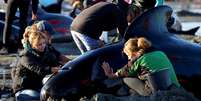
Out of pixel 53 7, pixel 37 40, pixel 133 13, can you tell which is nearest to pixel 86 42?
pixel 133 13

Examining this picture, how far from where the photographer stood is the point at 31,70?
9.04 meters

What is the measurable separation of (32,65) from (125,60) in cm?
131

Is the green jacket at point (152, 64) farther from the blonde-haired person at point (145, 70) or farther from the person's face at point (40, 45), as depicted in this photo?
the person's face at point (40, 45)

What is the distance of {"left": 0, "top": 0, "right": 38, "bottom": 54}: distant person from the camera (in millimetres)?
14115

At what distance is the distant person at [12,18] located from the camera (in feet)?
46.3

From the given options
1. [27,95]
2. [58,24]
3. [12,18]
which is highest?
[27,95]

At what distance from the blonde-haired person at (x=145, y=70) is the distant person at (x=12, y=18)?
20.5 ft

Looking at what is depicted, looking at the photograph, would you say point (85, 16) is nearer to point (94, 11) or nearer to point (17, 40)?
point (94, 11)

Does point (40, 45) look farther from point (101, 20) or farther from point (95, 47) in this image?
point (101, 20)

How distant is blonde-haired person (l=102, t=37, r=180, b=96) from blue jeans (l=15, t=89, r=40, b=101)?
1069 millimetres

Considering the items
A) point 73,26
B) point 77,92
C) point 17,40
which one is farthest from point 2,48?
point 77,92

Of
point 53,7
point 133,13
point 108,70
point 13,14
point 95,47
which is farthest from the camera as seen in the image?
point 53,7

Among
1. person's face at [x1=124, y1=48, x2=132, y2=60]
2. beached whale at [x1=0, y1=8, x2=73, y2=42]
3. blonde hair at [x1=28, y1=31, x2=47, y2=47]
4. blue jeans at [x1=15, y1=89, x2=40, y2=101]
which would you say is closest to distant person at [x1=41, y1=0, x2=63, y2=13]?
beached whale at [x1=0, y1=8, x2=73, y2=42]

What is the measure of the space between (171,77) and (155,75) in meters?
0.21
